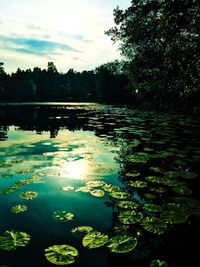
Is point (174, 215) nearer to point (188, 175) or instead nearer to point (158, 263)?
point (158, 263)

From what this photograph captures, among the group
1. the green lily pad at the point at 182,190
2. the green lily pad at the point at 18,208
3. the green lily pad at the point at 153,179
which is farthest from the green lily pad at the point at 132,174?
the green lily pad at the point at 18,208

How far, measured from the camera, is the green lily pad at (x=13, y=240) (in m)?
3.71

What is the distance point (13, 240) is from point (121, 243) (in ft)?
5.04

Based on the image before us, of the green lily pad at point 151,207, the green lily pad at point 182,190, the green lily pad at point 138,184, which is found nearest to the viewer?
the green lily pad at point 151,207

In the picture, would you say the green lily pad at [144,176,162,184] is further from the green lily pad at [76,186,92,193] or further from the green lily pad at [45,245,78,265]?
the green lily pad at [45,245,78,265]

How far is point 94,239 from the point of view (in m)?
3.97

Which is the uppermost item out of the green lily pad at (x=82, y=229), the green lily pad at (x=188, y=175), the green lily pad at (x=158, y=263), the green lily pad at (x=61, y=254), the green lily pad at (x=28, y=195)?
the green lily pad at (x=188, y=175)

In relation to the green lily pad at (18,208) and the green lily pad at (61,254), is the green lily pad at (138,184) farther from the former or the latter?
the green lily pad at (61,254)

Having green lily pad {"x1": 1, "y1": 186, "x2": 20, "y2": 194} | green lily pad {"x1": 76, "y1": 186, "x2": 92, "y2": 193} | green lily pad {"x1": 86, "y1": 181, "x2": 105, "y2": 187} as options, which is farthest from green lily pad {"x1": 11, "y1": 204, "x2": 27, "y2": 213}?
green lily pad {"x1": 86, "y1": 181, "x2": 105, "y2": 187}

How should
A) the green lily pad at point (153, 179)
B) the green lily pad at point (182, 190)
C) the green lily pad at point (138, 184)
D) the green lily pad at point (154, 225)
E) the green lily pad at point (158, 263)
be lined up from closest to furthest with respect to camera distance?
the green lily pad at point (158, 263) < the green lily pad at point (154, 225) < the green lily pad at point (182, 190) < the green lily pad at point (138, 184) < the green lily pad at point (153, 179)

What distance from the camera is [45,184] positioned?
6691mm

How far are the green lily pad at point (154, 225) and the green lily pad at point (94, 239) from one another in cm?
73

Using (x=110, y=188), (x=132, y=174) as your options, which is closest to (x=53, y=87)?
(x=132, y=174)

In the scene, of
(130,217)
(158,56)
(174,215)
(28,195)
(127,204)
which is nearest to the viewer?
(130,217)
